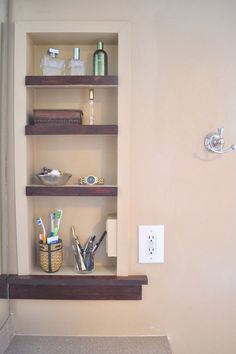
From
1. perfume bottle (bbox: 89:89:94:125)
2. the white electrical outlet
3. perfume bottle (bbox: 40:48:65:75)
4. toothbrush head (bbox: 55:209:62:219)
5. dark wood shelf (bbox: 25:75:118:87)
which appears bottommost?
the white electrical outlet

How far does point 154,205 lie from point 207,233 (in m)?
0.27

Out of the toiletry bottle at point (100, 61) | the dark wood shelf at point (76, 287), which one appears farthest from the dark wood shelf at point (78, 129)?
the dark wood shelf at point (76, 287)

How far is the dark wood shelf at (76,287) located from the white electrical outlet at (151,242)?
0.31 ft

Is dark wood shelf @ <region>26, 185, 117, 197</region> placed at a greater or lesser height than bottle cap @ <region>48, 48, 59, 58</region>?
lesser

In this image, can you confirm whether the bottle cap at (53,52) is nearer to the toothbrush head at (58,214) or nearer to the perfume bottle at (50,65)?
the perfume bottle at (50,65)

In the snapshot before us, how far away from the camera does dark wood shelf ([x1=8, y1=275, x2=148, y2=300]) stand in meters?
1.15

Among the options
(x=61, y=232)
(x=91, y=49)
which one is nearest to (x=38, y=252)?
(x=61, y=232)

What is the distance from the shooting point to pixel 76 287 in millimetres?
1161

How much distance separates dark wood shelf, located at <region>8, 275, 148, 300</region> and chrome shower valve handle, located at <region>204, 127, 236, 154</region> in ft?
2.06

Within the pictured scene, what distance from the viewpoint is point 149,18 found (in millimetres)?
1141

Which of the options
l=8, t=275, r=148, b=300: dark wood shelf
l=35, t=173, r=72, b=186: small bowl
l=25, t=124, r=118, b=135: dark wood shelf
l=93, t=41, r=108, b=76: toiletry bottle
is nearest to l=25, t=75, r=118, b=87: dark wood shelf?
l=93, t=41, r=108, b=76: toiletry bottle

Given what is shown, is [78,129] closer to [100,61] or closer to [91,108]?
[91,108]

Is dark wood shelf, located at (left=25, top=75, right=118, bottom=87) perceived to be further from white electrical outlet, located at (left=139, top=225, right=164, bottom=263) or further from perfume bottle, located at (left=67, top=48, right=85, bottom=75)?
white electrical outlet, located at (left=139, top=225, right=164, bottom=263)

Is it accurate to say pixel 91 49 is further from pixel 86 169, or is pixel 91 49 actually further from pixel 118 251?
pixel 118 251
